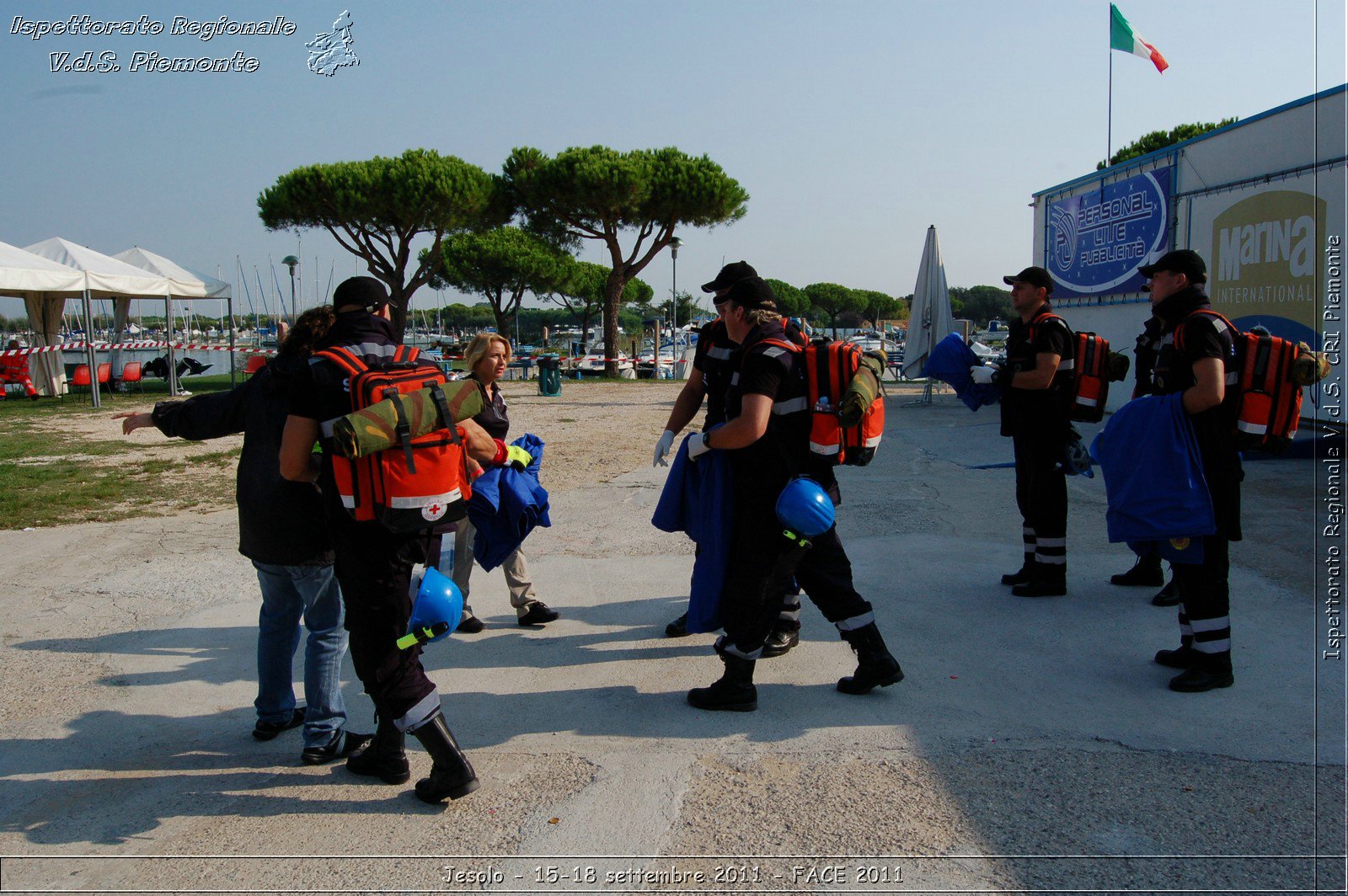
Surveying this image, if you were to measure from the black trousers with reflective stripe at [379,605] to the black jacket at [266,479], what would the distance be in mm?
383

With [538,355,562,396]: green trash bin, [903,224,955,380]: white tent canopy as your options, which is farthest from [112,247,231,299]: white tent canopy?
[903,224,955,380]: white tent canopy

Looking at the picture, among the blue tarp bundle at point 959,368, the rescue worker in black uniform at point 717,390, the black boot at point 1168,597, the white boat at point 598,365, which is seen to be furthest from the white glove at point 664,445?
the white boat at point 598,365

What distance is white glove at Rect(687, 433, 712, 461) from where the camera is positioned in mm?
3889

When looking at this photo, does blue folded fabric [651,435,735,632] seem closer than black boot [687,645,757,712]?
No

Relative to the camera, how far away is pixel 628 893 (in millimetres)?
2588

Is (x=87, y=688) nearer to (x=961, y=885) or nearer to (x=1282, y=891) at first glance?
(x=961, y=885)

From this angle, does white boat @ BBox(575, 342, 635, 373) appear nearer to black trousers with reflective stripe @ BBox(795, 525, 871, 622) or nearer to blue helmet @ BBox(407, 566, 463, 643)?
black trousers with reflective stripe @ BBox(795, 525, 871, 622)

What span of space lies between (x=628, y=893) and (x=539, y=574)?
3.51 m

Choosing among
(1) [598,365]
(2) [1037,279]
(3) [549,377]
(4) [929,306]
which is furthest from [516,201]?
(2) [1037,279]

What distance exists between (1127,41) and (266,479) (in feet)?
56.4

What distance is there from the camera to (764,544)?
3.72 metres

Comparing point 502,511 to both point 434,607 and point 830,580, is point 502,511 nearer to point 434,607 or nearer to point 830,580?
point 434,607

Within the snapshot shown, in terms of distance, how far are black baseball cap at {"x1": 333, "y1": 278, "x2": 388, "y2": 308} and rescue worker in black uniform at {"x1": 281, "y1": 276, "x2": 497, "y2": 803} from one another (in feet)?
0.61

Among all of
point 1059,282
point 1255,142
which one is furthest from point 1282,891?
point 1059,282
